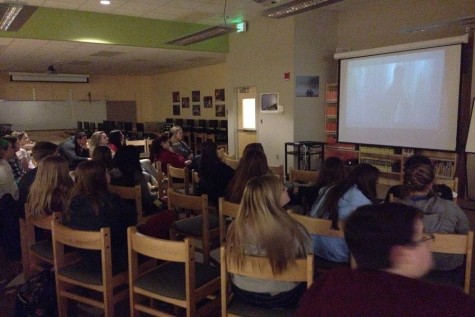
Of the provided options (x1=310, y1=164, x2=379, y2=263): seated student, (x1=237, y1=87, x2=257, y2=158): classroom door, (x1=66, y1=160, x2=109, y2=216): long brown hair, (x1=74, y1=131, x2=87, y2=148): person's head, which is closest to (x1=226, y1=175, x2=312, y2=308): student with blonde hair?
(x1=310, y1=164, x2=379, y2=263): seated student

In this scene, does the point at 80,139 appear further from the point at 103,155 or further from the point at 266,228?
the point at 266,228

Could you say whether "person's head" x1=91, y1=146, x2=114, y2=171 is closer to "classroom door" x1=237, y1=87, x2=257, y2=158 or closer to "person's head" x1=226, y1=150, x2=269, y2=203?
"person's head" x1=226, y1=150, x2=269, y2=203

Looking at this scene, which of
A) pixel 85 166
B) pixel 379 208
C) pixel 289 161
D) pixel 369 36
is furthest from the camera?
pixel 289 161

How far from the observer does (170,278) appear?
2.18 m

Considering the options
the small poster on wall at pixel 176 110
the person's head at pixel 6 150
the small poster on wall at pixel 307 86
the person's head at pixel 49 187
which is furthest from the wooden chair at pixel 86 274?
the small poster on wall at pixel 176 110

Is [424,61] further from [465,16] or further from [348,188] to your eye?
[348,188]

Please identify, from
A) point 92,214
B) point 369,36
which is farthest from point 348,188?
point 369,36

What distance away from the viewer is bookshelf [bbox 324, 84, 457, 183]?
19.0 feet

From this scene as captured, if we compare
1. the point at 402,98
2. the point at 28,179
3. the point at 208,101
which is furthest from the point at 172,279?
the point at 208,101

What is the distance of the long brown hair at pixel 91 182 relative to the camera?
2.47 metres

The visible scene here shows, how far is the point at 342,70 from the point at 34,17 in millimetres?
5276

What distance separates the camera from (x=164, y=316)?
2.05m

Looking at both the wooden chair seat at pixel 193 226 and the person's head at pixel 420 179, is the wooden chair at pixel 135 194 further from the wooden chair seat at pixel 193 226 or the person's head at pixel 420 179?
the person's head at pixel 420 179

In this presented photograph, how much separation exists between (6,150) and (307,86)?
5.23 m
